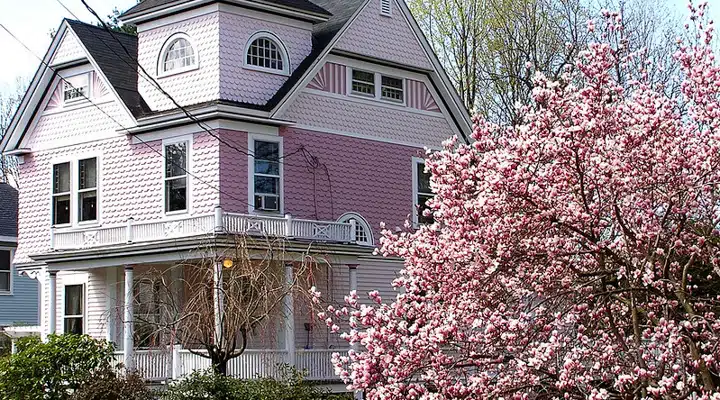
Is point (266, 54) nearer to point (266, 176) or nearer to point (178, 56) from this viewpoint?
point (178, 56)

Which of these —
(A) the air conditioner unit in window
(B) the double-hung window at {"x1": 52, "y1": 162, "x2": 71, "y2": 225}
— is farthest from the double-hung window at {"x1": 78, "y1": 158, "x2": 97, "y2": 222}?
(A) the air conditioner unit in window

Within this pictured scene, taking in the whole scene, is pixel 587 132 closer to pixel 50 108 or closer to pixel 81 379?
pixel 81 379

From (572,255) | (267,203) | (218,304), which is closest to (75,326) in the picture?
(267,203)

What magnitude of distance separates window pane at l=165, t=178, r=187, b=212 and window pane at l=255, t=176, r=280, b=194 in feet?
5.33

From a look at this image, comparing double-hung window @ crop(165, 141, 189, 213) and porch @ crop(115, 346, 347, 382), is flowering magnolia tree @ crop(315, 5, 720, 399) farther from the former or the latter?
double-hung window @ crop(165, 141, 189, 213)

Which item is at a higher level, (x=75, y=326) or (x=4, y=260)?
(x=4, y=260)

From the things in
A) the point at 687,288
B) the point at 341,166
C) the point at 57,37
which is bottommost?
the point at 687,288

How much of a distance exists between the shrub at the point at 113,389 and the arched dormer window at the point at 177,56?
298 inches

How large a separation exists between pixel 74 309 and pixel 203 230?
6.20m

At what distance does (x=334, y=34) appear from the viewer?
26.8m

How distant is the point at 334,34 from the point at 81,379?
33.5ft

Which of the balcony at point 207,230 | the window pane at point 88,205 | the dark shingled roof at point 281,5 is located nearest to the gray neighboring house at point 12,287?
the window pane at point 88,205

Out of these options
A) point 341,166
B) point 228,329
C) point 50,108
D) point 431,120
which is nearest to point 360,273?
point 341,166

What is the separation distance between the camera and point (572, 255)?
1179cm
